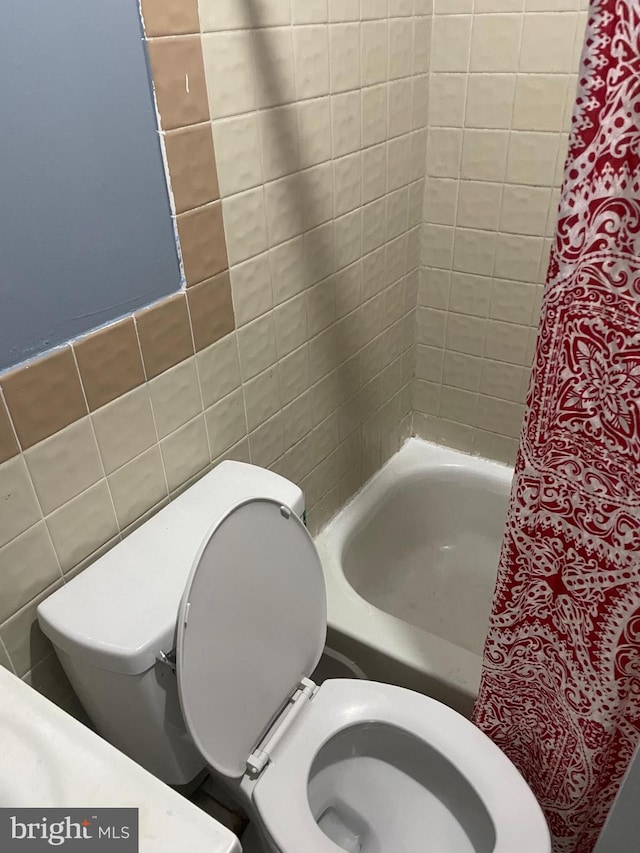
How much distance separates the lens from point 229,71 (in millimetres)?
990

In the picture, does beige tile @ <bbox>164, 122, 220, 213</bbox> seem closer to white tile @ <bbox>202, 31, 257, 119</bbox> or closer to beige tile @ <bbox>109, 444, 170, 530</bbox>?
white tile @ <bbox>202, 31, 257, 119</bbox>

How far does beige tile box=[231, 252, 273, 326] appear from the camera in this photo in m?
1.13

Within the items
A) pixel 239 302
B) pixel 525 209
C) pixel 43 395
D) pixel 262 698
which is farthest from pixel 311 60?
pixel 262 698

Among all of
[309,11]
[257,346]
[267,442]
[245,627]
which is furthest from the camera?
[267,442]

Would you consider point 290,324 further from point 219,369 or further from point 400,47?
point 400,47

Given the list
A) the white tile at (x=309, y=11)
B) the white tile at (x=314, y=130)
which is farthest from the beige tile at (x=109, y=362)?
the white tile at (x=309, y=11)

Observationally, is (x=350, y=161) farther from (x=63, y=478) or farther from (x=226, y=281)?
(x=63, y=478)

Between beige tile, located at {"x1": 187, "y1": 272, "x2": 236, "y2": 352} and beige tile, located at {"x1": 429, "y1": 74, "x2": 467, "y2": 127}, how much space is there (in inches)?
33.0

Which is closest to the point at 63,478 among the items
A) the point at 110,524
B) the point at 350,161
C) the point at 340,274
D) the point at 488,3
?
the point at 110,524

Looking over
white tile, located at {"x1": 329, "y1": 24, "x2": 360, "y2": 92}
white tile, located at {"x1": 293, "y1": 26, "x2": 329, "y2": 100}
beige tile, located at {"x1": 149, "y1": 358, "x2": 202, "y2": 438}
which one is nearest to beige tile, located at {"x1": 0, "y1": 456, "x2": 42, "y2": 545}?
beige tile, located at {"x1": 149, "y1": 358, "x2": 202, "y2": 438}

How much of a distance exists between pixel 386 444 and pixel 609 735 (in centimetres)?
100

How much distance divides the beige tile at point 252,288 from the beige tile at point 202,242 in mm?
54

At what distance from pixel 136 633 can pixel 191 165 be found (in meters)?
0.69

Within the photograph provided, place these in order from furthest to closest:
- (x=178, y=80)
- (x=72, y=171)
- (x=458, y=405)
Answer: (x=458, y=405), (x=178, y=80), (x=72, y=171)
